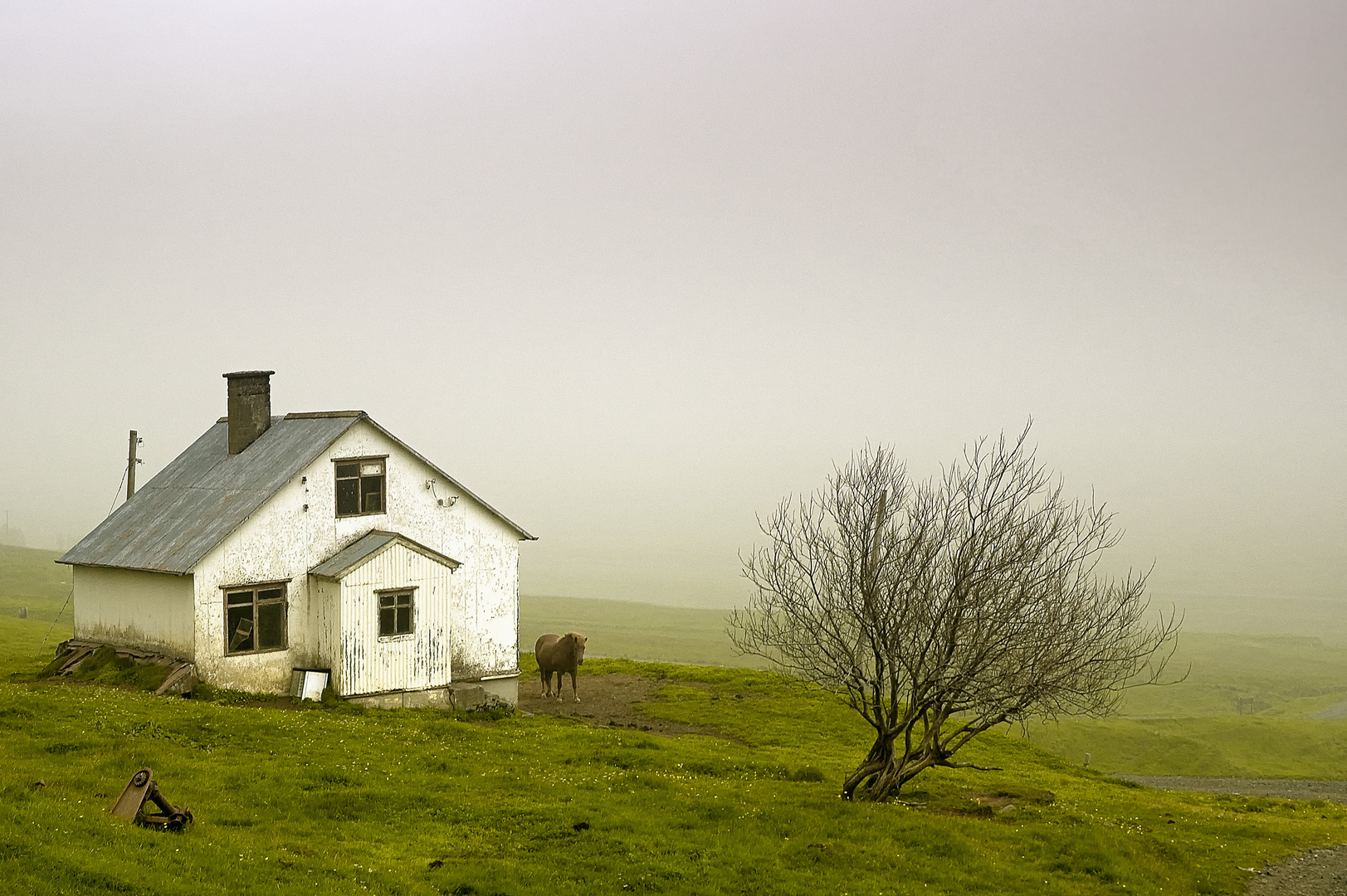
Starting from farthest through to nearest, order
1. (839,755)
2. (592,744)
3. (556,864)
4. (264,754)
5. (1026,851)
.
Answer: (839,755) < (592,744) < (264,754) < (1026,851) < (556,864)

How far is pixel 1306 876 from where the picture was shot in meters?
21.0

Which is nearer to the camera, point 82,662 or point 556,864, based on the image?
point 556,864

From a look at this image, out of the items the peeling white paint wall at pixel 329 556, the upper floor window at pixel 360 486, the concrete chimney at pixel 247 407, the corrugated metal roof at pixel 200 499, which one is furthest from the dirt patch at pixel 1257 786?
the concrete chimney at pixel 247 407

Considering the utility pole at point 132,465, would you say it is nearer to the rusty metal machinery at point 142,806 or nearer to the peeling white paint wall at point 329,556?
the peeling white paint wall at point 329,556

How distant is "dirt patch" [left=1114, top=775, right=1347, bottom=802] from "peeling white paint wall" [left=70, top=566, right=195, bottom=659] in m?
33.7

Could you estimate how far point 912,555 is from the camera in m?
22.0

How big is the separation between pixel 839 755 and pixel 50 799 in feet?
75.8

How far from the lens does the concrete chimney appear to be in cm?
4016

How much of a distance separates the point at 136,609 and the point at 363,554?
7802 millimetres

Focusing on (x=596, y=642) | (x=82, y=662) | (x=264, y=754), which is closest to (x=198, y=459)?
(x=82, y=662)

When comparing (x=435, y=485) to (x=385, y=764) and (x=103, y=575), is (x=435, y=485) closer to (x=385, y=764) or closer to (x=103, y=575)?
(x=103, y=575)

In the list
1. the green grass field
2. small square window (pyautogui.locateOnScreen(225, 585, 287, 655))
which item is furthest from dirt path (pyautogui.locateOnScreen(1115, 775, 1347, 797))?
small square window (pyautogui.locateOnScreen(225, 585, 287, 655))

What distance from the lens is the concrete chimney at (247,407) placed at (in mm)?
40156

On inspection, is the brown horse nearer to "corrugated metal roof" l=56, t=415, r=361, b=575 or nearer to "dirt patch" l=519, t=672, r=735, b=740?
"dirt patch" l=519, t=672, r=735, b=740
